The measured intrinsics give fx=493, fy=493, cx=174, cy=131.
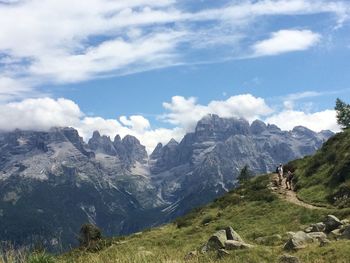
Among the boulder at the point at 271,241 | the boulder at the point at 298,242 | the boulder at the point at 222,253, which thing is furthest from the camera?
the boulder at the point at 271,241

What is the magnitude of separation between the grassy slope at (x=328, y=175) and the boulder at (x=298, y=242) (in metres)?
14.4

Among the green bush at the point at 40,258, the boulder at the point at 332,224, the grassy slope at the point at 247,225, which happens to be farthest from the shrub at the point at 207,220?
the green bush at the point at 40,258

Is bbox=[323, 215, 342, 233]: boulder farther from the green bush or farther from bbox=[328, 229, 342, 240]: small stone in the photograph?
the green bush

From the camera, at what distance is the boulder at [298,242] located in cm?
2609

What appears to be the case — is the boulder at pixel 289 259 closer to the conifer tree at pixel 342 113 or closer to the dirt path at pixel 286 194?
the dirt path at pixel 286 194

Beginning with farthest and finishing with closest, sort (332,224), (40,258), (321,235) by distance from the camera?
(332,224) < (321,235) < (40,258)

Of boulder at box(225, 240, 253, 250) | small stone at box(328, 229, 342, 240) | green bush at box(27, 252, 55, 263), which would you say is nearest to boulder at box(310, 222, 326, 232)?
small stone at box(328, 229, 342, 240)

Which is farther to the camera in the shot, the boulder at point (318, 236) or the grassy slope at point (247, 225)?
the boulder at point (318, 236)

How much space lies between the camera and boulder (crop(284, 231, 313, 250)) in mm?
26094

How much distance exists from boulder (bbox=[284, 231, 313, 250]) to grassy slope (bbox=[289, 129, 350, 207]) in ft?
47.1

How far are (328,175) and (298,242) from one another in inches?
1137

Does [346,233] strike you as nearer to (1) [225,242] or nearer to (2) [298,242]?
(2) [298,242]

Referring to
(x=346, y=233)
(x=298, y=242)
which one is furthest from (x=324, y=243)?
(x=346, y=233)

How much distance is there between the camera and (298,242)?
86.7 feet
